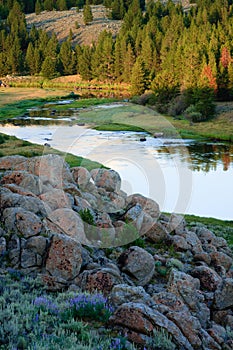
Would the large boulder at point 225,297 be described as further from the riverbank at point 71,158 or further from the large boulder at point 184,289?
the riverbank at point 71,158

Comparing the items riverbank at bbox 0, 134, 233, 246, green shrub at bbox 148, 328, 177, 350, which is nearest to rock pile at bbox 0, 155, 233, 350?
green shrub at bbox 148, 328, 177, 350

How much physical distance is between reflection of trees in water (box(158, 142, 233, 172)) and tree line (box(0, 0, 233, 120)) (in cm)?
1834

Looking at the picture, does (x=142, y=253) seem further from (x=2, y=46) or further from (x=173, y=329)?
(x=2, y=46)

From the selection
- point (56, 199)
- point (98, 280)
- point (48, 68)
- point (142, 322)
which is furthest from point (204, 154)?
point (48, 68)

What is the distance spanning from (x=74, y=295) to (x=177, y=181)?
107ft

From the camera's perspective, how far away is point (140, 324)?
8.23 meters

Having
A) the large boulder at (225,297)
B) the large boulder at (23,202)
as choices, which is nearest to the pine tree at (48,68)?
the large boulder at (23,202)

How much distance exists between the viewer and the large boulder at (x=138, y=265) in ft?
41.6

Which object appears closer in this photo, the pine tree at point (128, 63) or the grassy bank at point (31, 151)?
the grassy bank at point (31, 151)

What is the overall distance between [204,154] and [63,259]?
140 feet

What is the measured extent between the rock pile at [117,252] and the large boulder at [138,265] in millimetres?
28

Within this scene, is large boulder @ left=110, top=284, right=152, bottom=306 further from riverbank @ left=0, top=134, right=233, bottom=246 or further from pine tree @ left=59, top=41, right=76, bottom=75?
pine tree @ left=59, top=41, right=76, bottom=75

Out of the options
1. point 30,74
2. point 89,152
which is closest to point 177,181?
point 89,152

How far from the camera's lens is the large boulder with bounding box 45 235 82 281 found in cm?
1137
